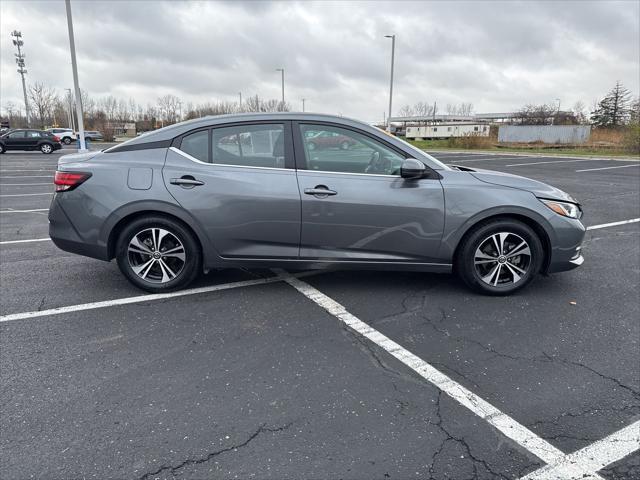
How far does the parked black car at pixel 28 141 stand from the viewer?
2867cm

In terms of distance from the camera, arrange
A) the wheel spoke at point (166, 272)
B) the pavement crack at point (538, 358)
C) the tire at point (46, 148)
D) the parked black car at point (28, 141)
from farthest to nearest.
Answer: the tire at point (46, 148) < the parked black car at point (28, 141) < the wheel spoke at point (166, 272) < the pavement crack at point (538, 358)

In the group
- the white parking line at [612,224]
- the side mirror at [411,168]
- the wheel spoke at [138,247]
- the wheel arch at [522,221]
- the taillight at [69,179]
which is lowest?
the white parking line at [612,224]

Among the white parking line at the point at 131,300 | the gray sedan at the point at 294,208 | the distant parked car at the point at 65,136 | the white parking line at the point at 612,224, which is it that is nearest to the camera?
the white parking line at the point at 131,300

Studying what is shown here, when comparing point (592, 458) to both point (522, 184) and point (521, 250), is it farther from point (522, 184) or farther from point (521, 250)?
point (522, 184)

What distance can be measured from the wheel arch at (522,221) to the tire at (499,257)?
2 centimetres

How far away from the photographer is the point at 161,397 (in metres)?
2.65

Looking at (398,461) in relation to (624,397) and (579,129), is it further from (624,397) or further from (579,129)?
(579,129)

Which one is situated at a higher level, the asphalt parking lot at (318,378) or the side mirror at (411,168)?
the side mirror at (411,168)

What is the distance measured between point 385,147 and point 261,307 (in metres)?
1.77

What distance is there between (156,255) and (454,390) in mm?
2792

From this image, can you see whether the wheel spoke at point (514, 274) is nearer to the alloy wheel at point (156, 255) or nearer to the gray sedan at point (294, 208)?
the gray sedan at point (294, 208)

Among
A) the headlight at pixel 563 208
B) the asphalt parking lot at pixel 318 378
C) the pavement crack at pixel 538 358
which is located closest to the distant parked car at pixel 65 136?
the asphalt parking lot at pixel 318 378

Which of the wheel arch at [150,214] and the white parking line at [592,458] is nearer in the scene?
the white parking line at [592,458]

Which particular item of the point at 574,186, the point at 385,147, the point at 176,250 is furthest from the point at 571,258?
the point at 574,186
